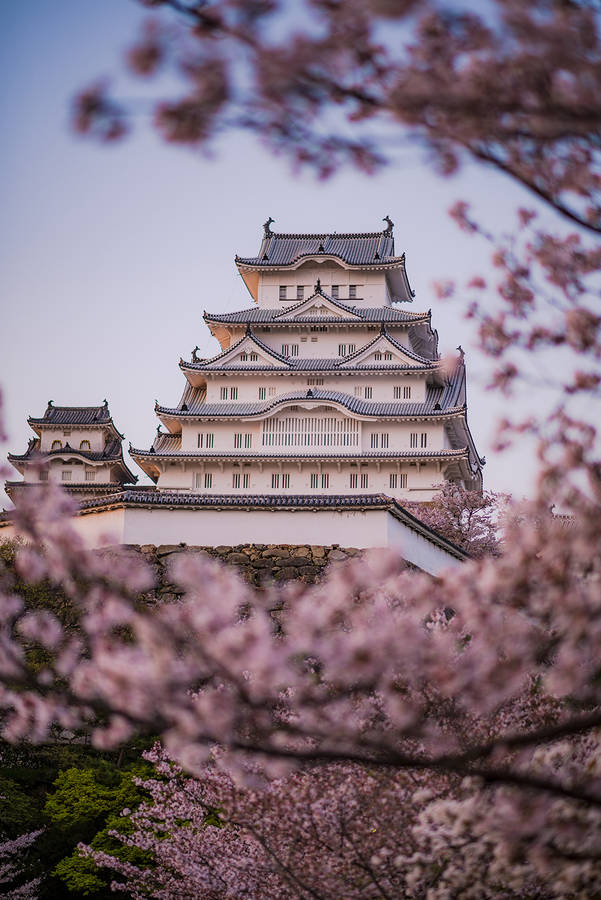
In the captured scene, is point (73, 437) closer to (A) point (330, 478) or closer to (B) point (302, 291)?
(B) point (302, 291)

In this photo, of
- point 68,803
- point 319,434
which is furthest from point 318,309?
point 68,803

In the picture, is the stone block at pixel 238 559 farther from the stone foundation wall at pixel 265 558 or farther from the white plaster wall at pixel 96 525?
the white plaster wall at pixel 96 525

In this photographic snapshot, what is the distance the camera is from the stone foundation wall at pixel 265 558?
18281 mm

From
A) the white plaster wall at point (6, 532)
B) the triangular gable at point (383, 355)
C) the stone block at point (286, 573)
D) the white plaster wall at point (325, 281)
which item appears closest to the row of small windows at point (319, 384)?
the triangular gable at point (383, 355)

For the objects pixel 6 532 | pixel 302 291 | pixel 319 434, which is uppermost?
pixel 302 291

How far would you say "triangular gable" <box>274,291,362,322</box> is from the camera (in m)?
32.1

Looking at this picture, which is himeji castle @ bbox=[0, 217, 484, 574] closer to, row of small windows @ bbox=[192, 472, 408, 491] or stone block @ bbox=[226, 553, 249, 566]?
row of small windows @ bbox=[192, 472, 408, 491]

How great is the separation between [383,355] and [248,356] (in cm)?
442

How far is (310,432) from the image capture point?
29.9 meters

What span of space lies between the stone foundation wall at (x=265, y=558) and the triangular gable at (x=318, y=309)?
14.7m

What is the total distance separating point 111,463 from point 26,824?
24.5 m

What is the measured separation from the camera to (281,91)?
3.47m

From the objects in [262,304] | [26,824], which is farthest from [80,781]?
[262,304]

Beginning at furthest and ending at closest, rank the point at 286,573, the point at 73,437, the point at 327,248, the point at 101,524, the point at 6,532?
1. the point at 73,437
2. the point at 327,248
3. the point at 6,532
4. the point at 101,524
5. the point at 286,573
